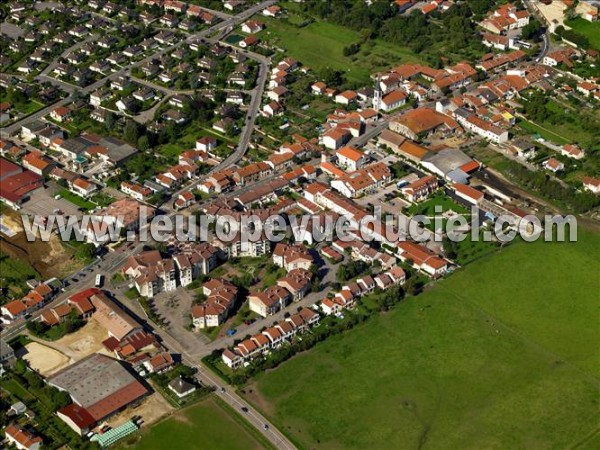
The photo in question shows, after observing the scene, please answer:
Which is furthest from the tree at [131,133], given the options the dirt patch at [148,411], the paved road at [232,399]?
the dirt patch at [148,411]

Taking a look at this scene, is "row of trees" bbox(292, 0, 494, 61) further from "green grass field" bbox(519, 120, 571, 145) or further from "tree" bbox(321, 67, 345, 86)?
"green grass field" bbox(519, 120, 571, 145)

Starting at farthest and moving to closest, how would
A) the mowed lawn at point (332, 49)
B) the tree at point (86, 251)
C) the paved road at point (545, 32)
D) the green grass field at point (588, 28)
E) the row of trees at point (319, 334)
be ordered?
the green grass field at point (588, 28) → the paved road at point (545, 32) → the mowed lawn at point (332, 49) → the tree at point (86, 251) → the row of trees at point (319, 334)

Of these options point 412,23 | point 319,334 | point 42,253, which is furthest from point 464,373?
point 412,23

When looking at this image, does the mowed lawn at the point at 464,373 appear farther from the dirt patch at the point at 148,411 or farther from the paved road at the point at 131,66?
the paved road at the point at 131,66

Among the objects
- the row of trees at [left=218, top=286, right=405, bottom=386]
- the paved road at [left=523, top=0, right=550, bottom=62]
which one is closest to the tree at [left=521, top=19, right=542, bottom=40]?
the paved road at [left=523, top=0, right=550, bottom=62]

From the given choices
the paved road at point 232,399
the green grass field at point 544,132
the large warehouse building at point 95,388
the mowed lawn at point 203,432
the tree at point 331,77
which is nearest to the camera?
the mowed lawn at point 203,432
